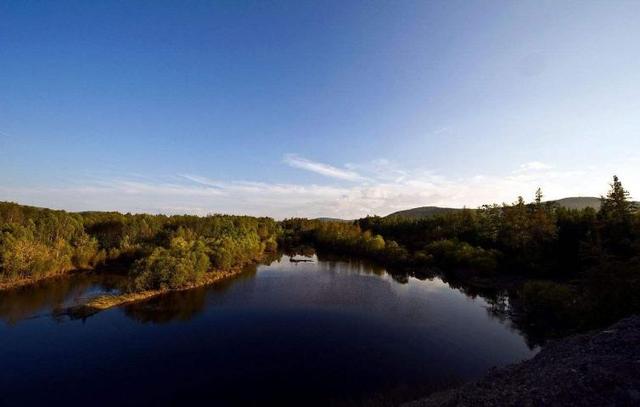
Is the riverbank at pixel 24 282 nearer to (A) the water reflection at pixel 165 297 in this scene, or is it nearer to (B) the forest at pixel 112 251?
(B) the forest at pixel 112 251

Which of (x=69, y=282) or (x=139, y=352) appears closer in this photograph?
(x=139, y=352)

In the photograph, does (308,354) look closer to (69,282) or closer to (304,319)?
(304,319)

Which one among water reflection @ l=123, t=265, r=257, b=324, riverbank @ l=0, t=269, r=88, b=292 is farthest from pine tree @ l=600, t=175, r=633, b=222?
riverbank @ l=0, t=269, r=88, b=292

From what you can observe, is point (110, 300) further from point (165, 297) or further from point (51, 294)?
point (51, 294)

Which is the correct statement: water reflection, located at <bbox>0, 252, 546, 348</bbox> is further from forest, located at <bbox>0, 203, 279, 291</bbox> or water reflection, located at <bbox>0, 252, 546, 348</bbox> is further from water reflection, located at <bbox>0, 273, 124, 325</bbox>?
forest, located at <bbox>0, 203, 279, 291</bbox>

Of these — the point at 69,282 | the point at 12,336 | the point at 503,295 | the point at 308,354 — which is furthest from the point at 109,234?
the point at 503,295

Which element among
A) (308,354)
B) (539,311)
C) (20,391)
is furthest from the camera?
(539,311)

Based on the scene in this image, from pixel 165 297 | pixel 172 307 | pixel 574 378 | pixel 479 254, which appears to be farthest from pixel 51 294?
pixel 479 254
